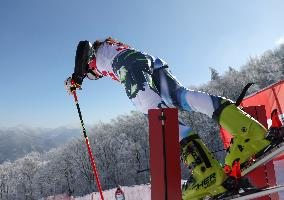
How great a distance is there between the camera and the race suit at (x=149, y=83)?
286 centimetres

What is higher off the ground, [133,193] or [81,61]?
[81,61]

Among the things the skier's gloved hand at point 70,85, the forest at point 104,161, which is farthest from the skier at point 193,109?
the forest at point 104,161

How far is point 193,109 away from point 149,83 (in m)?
0.43

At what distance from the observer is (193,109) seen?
2961 mm

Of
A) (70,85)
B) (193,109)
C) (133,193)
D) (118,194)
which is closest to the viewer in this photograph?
(193,109)

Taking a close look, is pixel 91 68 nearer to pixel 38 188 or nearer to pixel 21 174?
pixel 38 188

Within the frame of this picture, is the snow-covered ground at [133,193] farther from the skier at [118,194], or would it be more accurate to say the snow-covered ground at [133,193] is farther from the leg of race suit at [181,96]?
the leg of race suit at [181,96]

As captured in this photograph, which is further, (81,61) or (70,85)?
(70,85)

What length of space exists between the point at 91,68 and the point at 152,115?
6.68 ft

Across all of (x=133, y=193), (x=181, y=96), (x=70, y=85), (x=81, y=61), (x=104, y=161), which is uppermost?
(x=104, y=161)

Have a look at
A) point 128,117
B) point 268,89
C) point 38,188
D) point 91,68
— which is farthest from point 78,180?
point 91,68

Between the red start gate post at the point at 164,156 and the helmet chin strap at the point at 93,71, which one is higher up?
the helmet chin strap at the point at 93,71

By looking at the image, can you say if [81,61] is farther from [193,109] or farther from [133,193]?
[133,193]

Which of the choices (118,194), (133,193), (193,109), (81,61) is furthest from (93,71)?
(133,193)
